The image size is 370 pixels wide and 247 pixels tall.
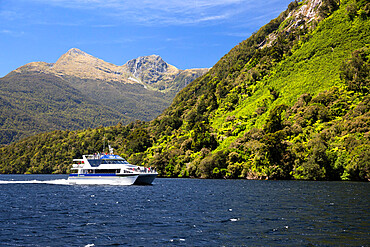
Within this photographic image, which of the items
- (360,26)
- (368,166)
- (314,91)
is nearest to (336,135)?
(368,166)

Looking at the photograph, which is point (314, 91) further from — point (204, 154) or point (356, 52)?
point (204, 154)

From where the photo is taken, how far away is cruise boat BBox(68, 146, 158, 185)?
10256cm

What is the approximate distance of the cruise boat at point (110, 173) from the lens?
10256 cm

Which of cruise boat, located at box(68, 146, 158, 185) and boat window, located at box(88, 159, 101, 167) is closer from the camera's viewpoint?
cruise boat, located at box(68, 146, 158, 185)

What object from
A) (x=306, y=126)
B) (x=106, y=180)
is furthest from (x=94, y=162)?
(x=306, y=126)

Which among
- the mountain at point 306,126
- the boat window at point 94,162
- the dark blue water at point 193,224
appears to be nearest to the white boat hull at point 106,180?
the boat window at point 94,162

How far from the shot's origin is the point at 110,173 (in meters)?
104

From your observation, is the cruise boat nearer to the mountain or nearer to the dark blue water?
the dark blue water

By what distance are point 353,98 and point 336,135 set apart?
25365 mm

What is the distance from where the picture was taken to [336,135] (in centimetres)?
12444

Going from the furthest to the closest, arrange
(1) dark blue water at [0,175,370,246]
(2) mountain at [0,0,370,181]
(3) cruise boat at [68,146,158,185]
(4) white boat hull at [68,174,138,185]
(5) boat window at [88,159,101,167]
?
(2) mountain at [0,0,370,181] < (5) boat window at [88,159,101,167] < (3) cruise boat at [68,146,158,185] < (4) white boat hull at [68,174,138,185] < (1) dark blue water at [0,175,370,246]

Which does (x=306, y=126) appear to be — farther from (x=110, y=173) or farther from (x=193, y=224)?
(x=193, y=224)

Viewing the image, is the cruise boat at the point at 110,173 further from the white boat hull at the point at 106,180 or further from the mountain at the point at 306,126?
the mountain at the point at 306,126

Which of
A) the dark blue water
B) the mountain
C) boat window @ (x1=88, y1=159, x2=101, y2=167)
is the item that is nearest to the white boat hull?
boat window @ (x1=88, y1=159, x2=101, y2=167)
